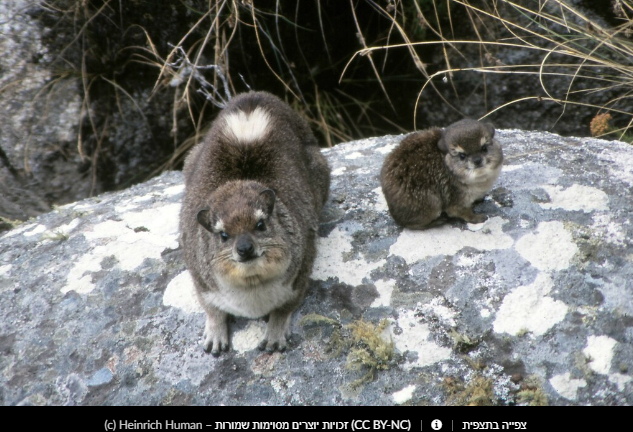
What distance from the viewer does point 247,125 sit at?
4582mm

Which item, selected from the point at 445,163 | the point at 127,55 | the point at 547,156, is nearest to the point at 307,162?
the point at 445,163

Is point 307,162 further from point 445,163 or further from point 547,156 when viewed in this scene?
point 547,156

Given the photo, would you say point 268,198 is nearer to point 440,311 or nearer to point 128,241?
point 440,311

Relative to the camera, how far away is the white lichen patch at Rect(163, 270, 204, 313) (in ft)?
13.9

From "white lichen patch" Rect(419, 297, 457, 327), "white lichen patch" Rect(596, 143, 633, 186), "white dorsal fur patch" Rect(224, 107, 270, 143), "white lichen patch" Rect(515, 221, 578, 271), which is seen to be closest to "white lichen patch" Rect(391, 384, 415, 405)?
"white lichen patch" Rect(419, 297, 457, 327)

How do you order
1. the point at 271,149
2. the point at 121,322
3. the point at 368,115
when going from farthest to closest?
the point at 368,115, the point at 271,149, the point at 121,322

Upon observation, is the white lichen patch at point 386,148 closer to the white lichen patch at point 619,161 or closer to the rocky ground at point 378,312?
the rocky ground at point 378,312

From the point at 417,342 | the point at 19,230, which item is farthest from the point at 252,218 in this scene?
the point at 19,230

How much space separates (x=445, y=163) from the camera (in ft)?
15.1

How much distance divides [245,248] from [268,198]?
1.54 feet

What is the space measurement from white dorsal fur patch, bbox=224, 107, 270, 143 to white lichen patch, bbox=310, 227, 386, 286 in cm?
93

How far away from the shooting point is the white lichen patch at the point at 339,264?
4266 millimetres
